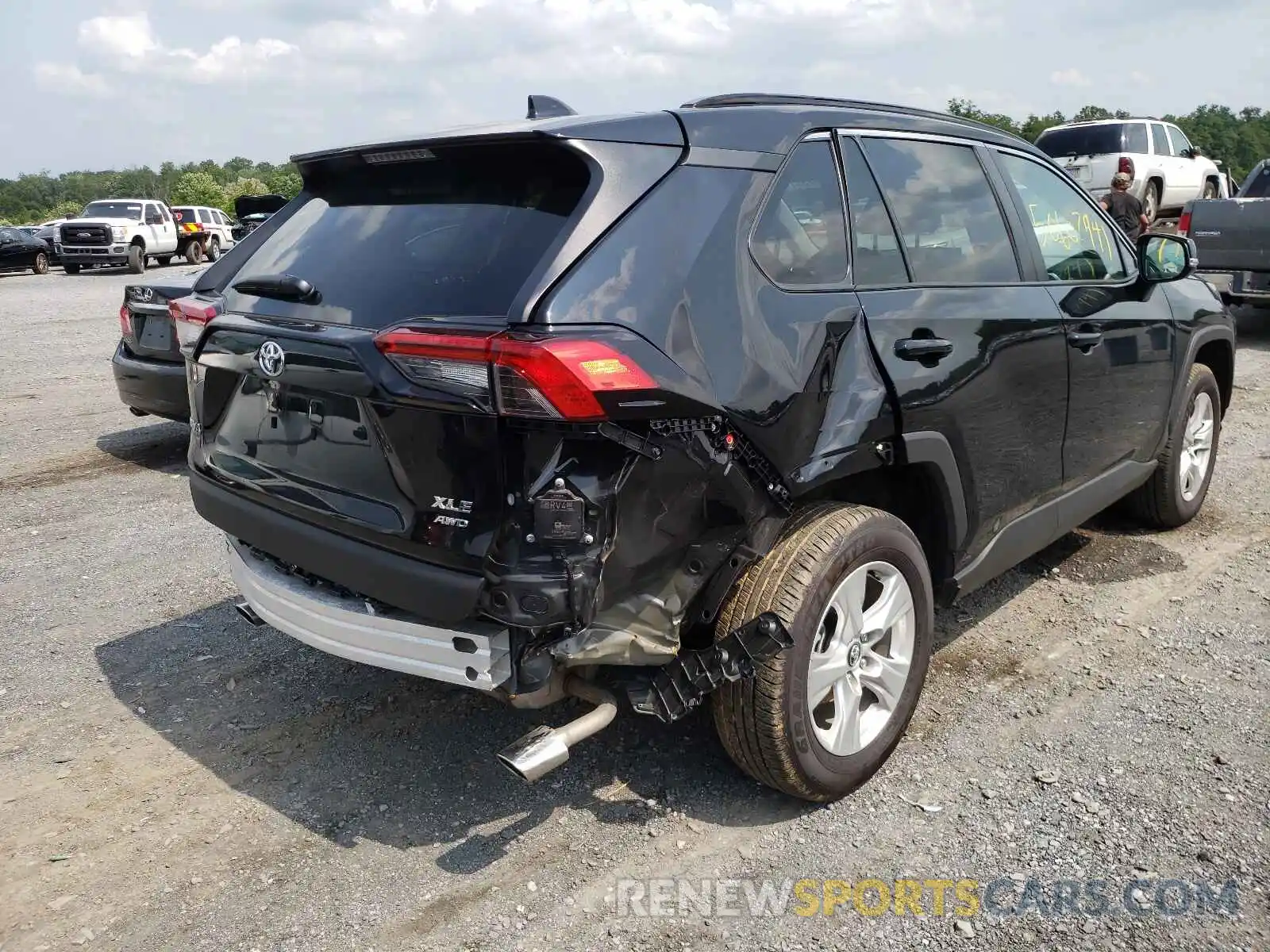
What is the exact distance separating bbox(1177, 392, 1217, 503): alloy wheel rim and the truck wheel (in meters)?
2.71

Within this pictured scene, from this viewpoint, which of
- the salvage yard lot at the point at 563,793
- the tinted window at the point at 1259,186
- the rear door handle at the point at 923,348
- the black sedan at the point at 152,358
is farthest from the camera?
the tinted window at the point at 1259,186

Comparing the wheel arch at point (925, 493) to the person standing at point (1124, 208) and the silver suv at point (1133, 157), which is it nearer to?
the person standing at point (1124, 208)

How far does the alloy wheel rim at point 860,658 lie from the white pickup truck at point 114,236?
29.4 m

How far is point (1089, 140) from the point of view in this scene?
17.8 meters

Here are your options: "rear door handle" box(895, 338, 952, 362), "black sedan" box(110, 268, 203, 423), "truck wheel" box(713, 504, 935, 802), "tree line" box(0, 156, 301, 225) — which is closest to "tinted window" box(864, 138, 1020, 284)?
"rear door handle" box(895, 338, 952, 362)

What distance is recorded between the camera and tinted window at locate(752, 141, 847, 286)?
2820 mm

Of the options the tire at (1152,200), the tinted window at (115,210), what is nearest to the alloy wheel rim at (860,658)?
the tire at (1152,200)

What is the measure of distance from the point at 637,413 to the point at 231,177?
4286 inches

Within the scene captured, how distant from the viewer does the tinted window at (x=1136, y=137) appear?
1770 centimetres

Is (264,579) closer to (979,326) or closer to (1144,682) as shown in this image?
(979,326)

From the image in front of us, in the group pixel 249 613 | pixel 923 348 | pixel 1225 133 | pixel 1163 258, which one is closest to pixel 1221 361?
pixel 1163 258

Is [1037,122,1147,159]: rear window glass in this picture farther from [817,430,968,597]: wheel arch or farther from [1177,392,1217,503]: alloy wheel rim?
[817,430,968,597]: wheel arch

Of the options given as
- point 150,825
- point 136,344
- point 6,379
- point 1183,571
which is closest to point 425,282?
point 150,825

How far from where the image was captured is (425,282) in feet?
8.76
